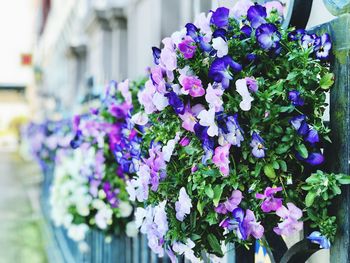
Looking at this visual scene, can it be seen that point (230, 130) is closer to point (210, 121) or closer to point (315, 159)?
point (210, 121)

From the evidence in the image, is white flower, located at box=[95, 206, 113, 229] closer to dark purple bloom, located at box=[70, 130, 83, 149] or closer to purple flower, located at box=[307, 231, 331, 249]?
dark purple bloom, located at box=[70, 130, 83, 149]

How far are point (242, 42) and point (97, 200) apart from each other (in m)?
1.84

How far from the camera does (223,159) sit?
4.15 feet

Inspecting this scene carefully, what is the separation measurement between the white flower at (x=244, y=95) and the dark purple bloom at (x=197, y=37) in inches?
5.6

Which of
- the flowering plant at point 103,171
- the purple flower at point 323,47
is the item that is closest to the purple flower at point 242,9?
the purple flower at point 323,47

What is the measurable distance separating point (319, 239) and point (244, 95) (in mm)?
371

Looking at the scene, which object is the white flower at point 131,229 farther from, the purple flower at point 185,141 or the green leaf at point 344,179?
the green leaf at point 344,179

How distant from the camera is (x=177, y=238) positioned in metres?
1.40

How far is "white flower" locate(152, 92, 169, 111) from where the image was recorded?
139 cm

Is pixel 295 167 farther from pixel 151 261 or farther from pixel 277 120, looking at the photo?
pixel 151 261

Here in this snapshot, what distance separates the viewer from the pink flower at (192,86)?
1.33 meters

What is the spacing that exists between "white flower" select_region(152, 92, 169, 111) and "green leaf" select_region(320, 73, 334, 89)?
0.37 m

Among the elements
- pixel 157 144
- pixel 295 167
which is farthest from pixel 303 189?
pixel 157 144

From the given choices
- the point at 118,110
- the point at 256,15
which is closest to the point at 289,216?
the point at 256,15
